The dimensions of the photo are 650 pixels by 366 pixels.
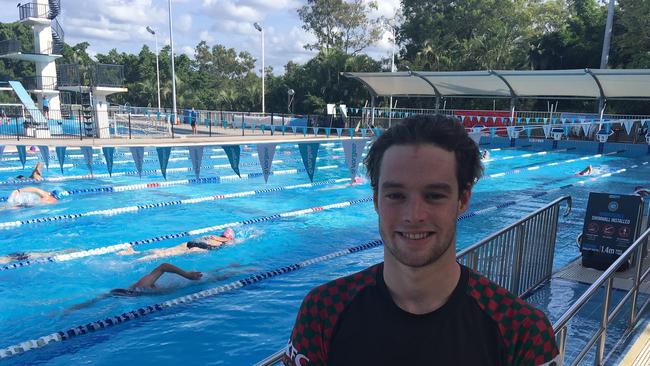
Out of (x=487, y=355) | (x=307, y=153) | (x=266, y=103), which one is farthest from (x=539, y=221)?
(x=266, y=103)

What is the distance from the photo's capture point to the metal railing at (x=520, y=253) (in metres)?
4.19

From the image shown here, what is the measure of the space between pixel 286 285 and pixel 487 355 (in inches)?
243

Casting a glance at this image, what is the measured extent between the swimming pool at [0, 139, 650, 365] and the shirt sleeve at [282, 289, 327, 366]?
13.1 feet

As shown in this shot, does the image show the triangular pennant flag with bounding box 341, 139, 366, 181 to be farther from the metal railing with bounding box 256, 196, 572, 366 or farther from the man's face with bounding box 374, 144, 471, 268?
the man's face with bounding box 374, 144, 471, 268

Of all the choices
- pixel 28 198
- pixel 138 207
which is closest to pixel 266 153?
pixel 138 207

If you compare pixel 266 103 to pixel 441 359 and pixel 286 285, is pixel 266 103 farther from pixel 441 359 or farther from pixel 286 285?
pixel 441 359

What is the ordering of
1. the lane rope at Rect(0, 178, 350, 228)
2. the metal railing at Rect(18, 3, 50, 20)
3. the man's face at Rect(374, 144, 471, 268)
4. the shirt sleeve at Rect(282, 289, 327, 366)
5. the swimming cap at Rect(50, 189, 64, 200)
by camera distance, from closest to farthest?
1. the man's face at Rect(374, 144, 471, 268)
2. the shirt sleeve at Rect(282, 289, 327, 366)
3. the lane rope at Rect(0, 178, 350, 228)
4. the swimming cap at Rect(50, 189, 64, 200)
5. the metal railing at Rect(18, 3, 50, 20)

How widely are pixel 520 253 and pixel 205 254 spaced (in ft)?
17.5

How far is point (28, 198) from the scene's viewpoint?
11.6 metres

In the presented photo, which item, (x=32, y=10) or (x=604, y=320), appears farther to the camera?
(x=32, y=10)

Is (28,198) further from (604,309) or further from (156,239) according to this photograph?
(604,309)

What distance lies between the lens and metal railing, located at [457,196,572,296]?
165 inches

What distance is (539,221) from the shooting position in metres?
5.15

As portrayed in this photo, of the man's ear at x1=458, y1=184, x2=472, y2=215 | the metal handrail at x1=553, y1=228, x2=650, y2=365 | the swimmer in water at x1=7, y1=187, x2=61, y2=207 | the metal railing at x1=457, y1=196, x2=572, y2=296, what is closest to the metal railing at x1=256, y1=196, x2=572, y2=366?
the metal railing at x1=457, y1=196, x2=572, y2=296
